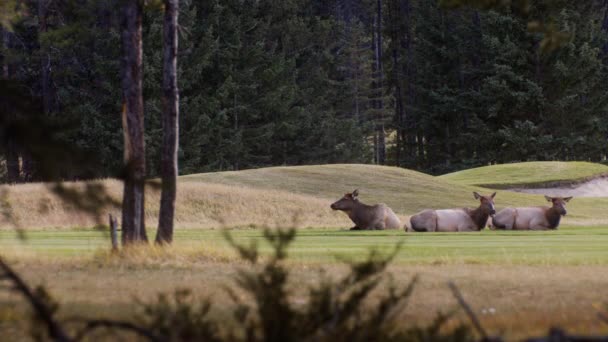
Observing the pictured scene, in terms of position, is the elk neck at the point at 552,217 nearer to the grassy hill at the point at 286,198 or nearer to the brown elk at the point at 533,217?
the brown elk at the point at 533,217

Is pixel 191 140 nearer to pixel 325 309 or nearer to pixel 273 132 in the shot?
pixel 273 132

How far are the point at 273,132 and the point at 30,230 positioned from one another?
41.7 meters

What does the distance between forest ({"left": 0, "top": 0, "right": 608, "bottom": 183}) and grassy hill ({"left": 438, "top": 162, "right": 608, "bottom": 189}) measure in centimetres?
1080

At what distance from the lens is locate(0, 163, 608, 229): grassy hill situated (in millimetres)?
28547

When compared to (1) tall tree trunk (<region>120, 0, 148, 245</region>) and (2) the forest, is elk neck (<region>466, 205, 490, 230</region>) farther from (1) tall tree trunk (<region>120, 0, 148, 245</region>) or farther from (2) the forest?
(2) the forest

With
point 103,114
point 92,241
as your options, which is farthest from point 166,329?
point 103,114

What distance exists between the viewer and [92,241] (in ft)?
67.7

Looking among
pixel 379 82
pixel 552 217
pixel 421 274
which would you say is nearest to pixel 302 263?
pixel 421 274

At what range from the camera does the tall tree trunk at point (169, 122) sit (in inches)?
665

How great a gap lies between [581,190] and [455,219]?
2094 centimetres

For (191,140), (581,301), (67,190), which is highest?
(191,140)

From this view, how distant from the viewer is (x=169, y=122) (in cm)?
1728

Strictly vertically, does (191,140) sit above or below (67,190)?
above

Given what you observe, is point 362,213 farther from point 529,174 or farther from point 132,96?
point 529,174
